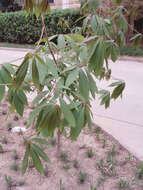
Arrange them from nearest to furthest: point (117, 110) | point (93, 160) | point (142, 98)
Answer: point (93, 160)
point (117, 110)
point (142, 98)

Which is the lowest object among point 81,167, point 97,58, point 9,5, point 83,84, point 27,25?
point 81,167

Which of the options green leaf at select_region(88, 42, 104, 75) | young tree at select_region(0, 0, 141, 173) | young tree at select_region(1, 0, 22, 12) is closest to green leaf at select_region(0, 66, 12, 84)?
young tree at select_region(0, 0, 141, 173)

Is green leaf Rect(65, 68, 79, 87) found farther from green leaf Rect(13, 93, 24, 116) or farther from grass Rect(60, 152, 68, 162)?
grass Rect(60, 152, 68, 162)

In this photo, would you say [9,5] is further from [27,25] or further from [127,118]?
[127,118]

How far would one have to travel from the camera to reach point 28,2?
2.36 feet

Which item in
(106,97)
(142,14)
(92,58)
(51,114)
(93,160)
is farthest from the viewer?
(142,14)

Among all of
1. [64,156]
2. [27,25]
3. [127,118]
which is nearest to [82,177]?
[64,156]

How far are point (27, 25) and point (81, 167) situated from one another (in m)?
7.82

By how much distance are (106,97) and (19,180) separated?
2.82 ft

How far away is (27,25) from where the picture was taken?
27.2 feet

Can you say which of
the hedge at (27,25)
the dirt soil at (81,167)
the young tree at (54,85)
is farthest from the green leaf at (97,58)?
the hedge at (27,25)

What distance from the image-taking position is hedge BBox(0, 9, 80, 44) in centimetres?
A: 771

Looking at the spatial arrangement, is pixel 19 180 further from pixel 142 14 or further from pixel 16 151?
pixel 142 14

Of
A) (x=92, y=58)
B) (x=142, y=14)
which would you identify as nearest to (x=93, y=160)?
(x=92, y=58)
